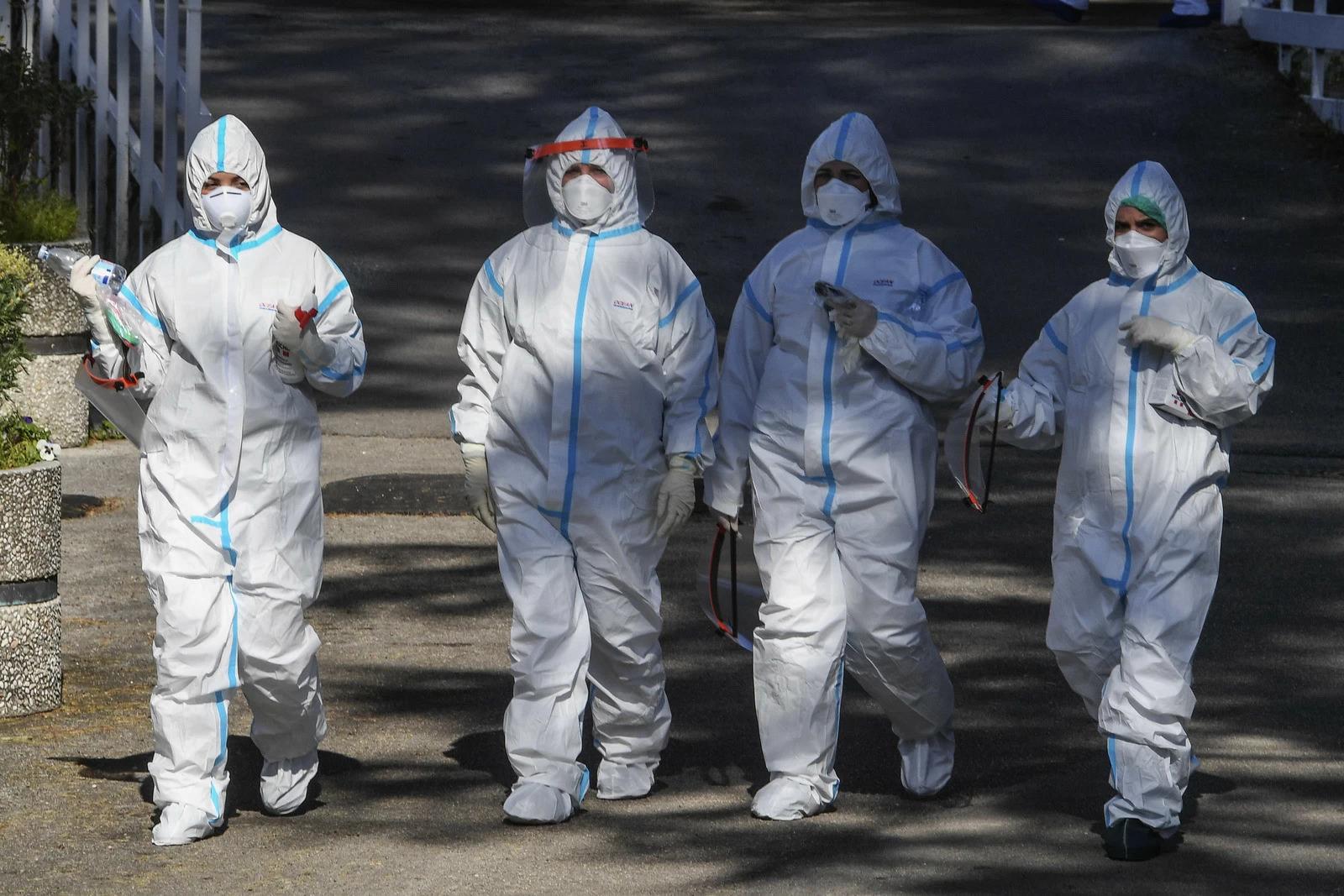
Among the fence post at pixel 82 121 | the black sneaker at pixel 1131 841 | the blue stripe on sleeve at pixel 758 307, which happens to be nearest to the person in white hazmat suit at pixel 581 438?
the blue stripe on sleeve at pixel 758 307

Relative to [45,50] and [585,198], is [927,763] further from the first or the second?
[45,50]

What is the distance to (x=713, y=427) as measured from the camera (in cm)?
1025

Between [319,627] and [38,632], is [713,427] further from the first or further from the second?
[38,632]

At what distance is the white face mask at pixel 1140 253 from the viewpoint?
527 centimetres

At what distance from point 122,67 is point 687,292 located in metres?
5.81

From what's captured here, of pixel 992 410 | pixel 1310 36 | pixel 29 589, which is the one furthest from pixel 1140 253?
pixel 1310 36

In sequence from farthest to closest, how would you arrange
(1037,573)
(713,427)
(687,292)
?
(713,427) < (1037,573) < (687,292)

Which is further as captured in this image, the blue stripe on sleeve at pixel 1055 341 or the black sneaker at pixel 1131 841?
the blue stripe on sleeve at pixel 1055 341

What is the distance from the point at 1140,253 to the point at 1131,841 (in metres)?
1.53

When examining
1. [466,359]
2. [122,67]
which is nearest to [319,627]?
[466,359]

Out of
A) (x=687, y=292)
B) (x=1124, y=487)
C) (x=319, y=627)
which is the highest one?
(x=687, y=292)

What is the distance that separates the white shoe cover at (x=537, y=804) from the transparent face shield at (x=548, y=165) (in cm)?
160

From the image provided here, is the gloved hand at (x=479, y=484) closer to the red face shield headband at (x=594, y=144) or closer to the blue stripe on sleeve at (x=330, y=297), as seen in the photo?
the blue stripe on sleeve at (x=330, y=297)

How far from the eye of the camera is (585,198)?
552 centimetres
